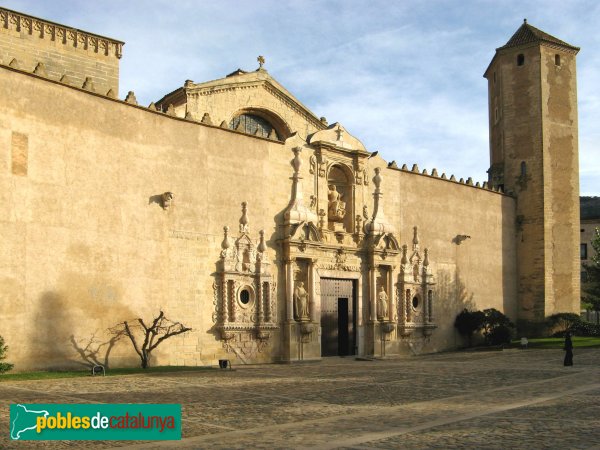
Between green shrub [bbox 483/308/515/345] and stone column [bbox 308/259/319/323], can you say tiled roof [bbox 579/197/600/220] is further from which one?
stone column [bbox 308/259/319/323]

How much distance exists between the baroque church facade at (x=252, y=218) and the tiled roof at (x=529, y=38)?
10 centimetres

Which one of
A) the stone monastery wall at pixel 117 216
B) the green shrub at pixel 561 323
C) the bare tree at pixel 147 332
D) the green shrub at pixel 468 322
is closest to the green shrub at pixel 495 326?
the green shrub at pixel 468 322

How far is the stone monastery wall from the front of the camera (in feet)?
59.0

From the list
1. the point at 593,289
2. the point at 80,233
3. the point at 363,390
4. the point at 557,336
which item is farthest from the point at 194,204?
the point at 593,289

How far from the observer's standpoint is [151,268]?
20625 mm

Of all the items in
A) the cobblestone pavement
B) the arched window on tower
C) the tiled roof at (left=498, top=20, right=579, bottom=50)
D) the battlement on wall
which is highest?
the tiled roof at (left=498, top=20, right=579, bottom=50)

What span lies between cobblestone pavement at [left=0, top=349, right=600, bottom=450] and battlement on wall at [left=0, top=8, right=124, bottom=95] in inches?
463

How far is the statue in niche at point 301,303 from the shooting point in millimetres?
24406

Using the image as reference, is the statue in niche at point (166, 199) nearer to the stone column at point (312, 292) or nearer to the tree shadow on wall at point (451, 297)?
the stone column at point (312, 292)

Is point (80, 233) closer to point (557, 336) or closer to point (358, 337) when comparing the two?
point (358, 337)

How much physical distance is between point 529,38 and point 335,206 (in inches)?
572

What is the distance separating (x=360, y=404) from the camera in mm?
12508

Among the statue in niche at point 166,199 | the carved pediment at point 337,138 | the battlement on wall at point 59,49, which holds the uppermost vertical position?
the battlement on wall at point 59,49

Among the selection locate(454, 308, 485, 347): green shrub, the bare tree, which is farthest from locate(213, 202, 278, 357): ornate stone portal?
locate(454, 308, 485, 347): green shrub
